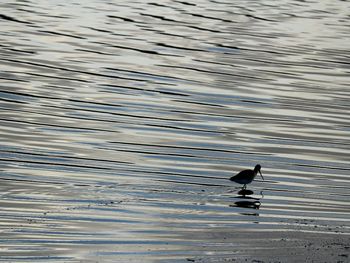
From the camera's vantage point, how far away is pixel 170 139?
23391 mm

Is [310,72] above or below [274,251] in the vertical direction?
below

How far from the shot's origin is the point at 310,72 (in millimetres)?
34031

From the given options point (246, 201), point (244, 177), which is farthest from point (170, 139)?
point (246, 201)

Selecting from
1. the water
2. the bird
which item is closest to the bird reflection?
the water

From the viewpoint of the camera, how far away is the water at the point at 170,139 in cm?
1497

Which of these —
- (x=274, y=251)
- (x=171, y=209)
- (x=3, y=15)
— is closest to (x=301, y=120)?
(x=171, y=209)

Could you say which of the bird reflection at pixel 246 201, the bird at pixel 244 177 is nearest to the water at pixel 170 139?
the bird reflection at pixel 246 201

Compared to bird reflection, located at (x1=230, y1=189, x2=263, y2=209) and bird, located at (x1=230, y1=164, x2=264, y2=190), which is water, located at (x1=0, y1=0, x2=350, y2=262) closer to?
bird reflection, located at (x1=230, y1=189, x2=263, y2=209)

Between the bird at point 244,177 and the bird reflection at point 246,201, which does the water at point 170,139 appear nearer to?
the bird reflection at point 246,201

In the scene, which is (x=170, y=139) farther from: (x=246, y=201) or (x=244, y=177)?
(x=246, y=201)

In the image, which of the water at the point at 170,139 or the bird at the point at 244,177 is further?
the bird at the point at 244,177

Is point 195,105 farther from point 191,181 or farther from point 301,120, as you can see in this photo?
point 191,181

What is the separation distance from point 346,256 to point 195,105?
1423cm

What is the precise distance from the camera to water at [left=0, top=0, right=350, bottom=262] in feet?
49.1
